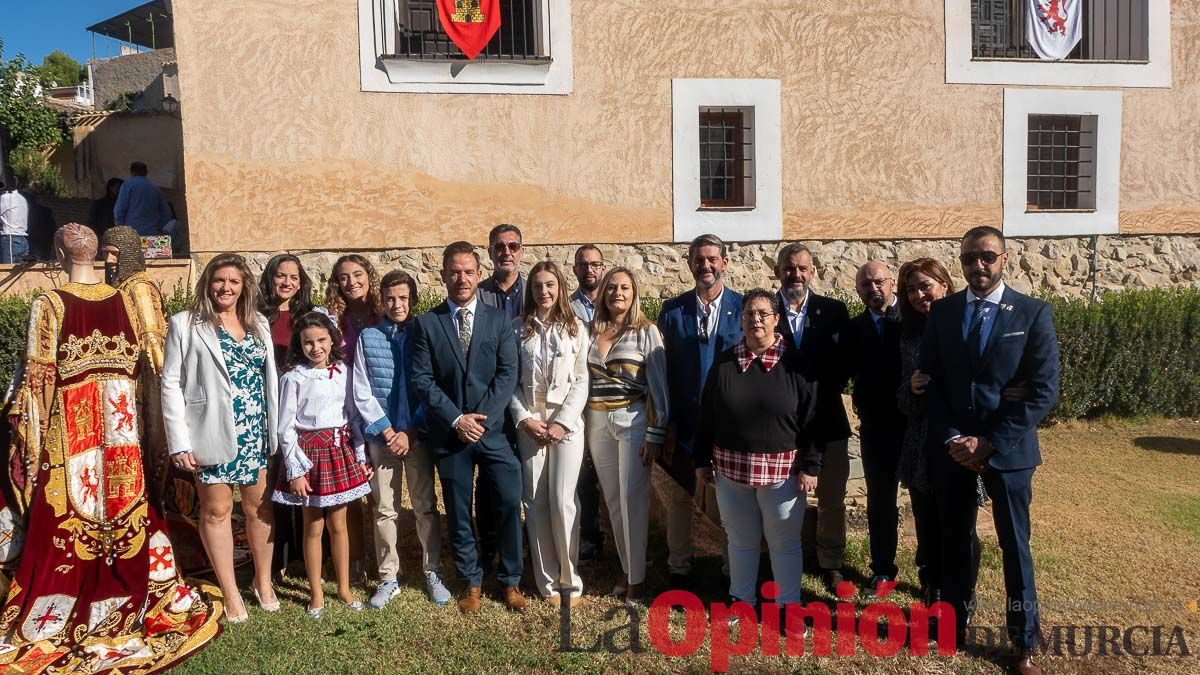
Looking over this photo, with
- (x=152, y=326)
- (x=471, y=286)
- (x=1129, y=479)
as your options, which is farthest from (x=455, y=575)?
(x=1129, y=479)

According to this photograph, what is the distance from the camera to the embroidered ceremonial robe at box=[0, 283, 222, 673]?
4.06 meters

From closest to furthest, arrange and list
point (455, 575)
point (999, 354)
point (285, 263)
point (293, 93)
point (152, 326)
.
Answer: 1. point (999, 354)
2. point (152, 326)
3. point (285, 263)
4. point (455, 575)
5. point (293, 93)

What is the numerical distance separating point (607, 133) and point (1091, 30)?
7.07 meters

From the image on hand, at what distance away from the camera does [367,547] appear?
5.41 meters

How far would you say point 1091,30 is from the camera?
1178 cm

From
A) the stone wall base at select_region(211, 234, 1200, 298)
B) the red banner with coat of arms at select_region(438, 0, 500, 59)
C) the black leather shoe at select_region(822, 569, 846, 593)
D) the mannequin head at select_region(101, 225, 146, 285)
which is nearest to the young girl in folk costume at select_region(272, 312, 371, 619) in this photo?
the mannequin head at select_region(101, 225, 146, 285)

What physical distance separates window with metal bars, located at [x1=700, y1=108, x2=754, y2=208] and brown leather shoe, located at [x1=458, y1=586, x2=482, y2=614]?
7.33 m

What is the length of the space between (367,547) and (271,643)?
130 cm

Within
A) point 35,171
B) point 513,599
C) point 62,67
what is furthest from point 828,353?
point 62,67

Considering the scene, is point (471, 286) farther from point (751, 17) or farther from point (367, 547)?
point (751, 17)

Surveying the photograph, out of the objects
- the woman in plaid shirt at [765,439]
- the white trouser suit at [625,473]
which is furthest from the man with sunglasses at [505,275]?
the woman in plaid shirt at [765,439]

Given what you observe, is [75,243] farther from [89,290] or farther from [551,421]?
[551,421]

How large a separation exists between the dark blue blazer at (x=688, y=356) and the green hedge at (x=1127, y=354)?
14.2ft

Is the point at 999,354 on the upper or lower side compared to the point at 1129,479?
upper
